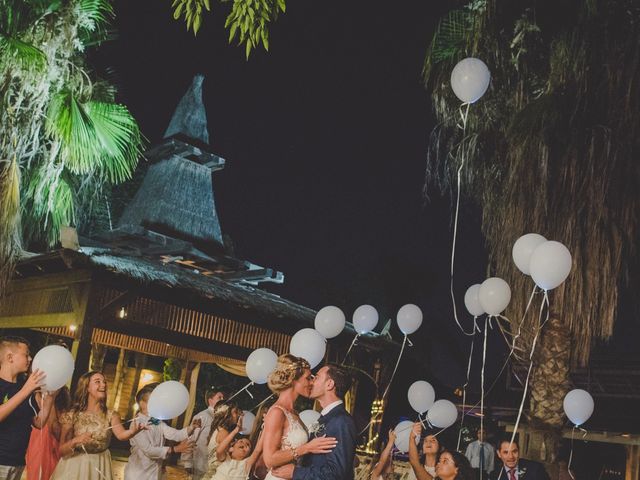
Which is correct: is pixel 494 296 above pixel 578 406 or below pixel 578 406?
above

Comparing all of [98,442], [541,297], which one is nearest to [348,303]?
[541,297]

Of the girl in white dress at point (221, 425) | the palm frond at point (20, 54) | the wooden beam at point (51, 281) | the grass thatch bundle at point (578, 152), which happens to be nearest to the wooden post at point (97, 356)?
the wooden beam at point (51, 281)

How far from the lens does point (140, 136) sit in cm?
1068

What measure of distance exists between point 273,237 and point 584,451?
2268 centimetres

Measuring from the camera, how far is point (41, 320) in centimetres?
1160

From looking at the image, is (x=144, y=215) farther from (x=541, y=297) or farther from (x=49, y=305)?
(x=541, y=297)

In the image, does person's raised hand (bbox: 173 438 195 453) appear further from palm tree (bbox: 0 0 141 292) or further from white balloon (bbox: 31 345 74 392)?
palm tree (bbox: 0 0 141 292)

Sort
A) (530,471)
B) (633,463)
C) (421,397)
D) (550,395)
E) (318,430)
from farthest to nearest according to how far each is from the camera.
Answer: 1. (633,463)
2. (421,397)
3. (550,395)
4. (530,471)
5. (318,430)

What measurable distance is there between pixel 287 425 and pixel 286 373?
0.39 m

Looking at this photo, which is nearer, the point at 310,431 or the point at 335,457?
the point at 335,457

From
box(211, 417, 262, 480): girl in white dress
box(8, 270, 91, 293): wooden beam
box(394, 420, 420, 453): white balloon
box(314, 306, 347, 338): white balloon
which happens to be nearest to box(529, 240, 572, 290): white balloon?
box(394, 420, 420, 453): white balloon

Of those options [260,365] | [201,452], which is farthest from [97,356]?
[260,365]

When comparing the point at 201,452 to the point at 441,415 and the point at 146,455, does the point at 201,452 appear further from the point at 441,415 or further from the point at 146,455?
the point at 441,415

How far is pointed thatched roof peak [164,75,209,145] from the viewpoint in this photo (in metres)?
19.1
